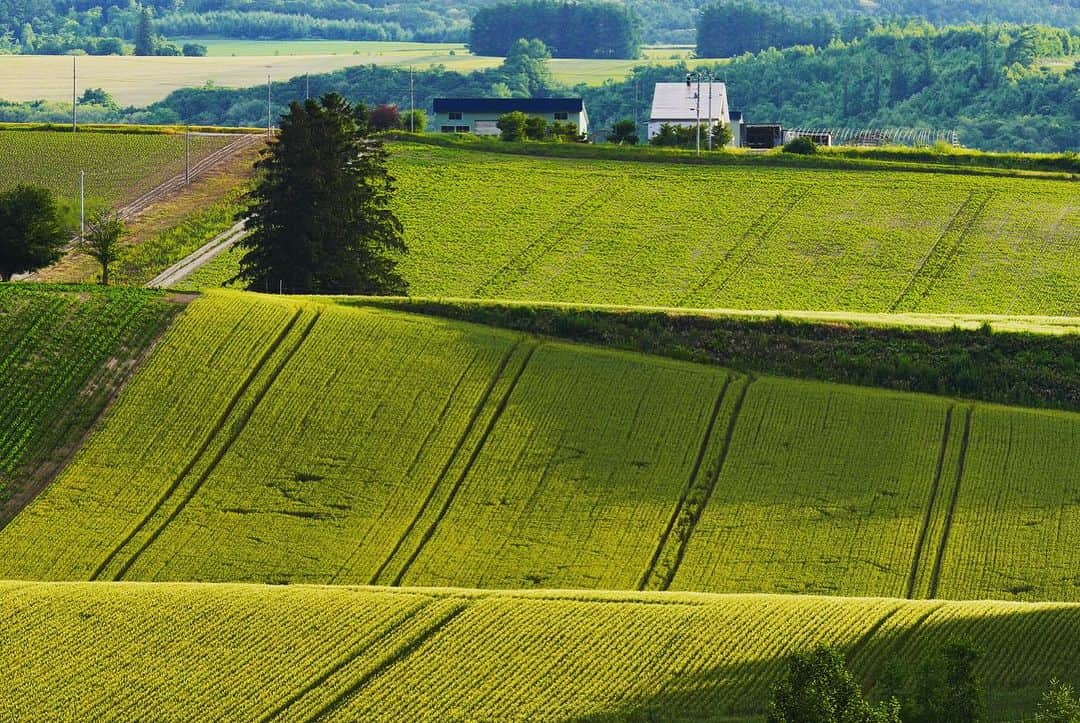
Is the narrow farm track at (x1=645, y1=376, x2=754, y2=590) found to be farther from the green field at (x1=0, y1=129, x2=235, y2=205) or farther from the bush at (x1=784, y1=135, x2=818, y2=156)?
the bush at (x1=784, y1=135, x2=818, y2=156)

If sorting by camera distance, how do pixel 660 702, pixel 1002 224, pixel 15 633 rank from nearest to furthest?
pixel 660 702 → pixel 15 633 → pixel 1002 224

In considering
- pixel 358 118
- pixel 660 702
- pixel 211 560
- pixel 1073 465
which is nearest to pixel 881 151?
pixel 358 118

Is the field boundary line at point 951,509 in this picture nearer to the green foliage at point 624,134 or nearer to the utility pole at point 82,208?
the utility pole at point 82,208

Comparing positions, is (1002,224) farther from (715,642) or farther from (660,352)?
(715,642)

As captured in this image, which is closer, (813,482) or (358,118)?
(813,482)

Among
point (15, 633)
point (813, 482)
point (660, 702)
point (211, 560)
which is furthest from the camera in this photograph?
point (813, 482)

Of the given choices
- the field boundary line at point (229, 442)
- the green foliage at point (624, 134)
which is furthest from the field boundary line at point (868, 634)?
the green foliage at point (624, 134)

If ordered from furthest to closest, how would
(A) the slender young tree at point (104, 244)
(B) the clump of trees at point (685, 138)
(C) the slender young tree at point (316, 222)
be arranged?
(B) the clump of trees at point (685, 138) → (A) the slender young tree at point (104, 244) → (C) the slender young tree at point (316, 222)
